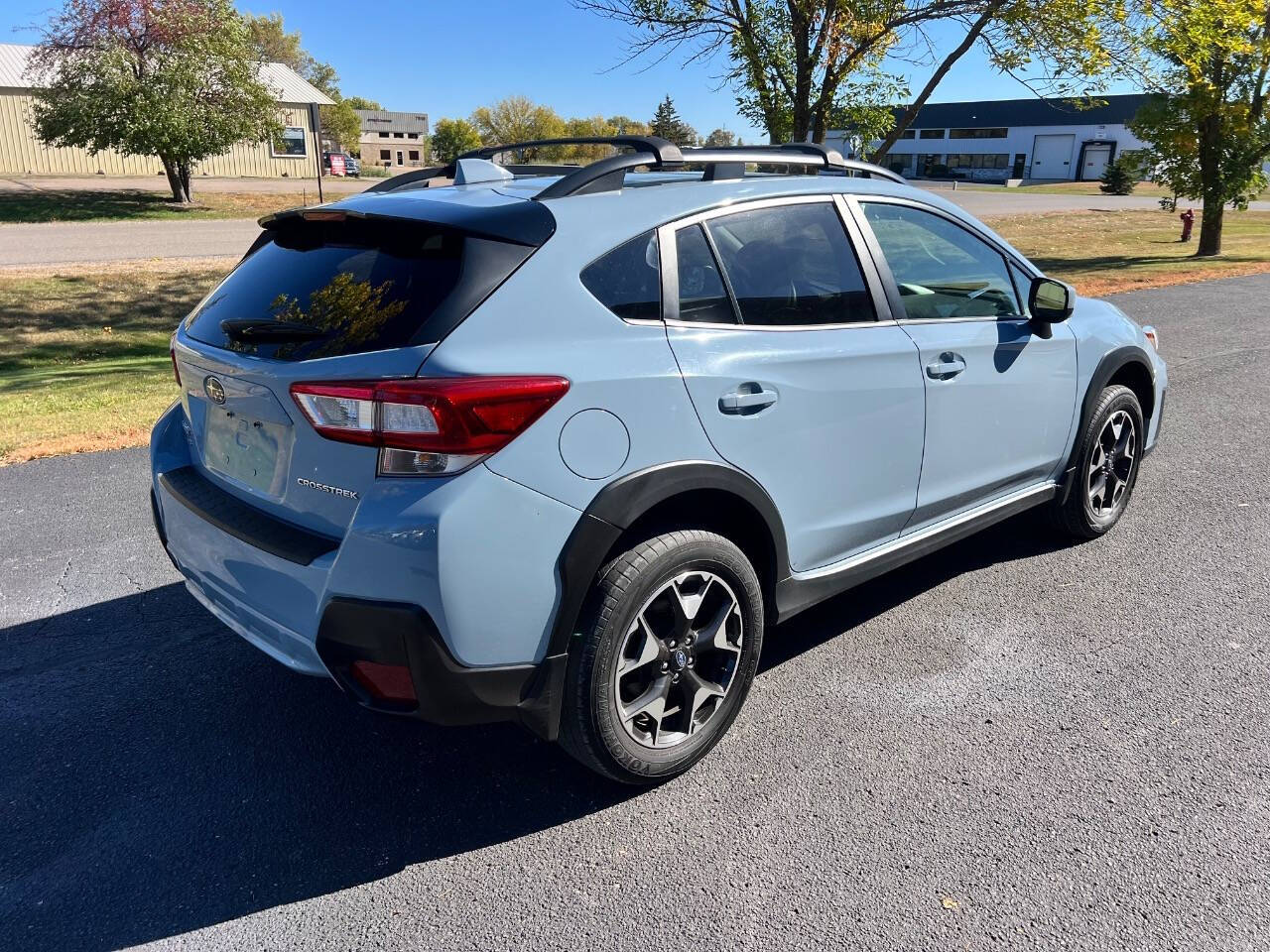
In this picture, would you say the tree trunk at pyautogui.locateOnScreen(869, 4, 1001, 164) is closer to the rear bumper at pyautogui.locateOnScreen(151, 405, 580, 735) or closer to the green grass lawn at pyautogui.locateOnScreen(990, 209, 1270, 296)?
the green grass lawn at pyautogui.locateOnScreen(990, 209, 1270, 296)

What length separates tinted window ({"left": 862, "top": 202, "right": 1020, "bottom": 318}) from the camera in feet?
12.2

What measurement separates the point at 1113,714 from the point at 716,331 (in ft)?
6.31

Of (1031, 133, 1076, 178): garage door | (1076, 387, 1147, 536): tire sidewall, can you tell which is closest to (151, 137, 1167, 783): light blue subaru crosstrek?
(1076, 387, 1147, 536): tire sidewall

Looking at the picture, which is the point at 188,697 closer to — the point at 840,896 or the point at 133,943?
the point at 133,943

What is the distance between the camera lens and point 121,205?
1170 inches

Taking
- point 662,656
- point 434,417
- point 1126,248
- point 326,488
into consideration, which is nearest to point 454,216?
point 434,417

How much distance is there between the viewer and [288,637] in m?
2.72

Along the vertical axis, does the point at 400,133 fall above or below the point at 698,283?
above

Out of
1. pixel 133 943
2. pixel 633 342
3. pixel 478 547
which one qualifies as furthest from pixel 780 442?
pixel 133 943

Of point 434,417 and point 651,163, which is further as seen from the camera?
point 651,163

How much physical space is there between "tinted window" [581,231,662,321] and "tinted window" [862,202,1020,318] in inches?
45.0

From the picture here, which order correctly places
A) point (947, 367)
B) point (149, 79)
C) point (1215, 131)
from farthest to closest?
point (149, 79)
point (1215, 131)
point (947, 367)

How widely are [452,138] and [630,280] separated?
311 feet

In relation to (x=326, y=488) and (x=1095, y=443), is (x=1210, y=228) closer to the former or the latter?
(x=1095, y=443)
